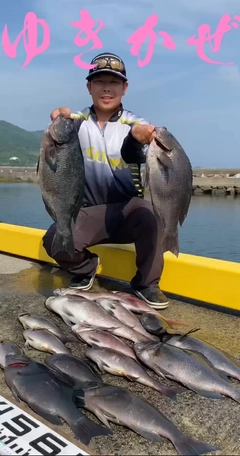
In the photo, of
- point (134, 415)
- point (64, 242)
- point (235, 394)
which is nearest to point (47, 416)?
point (134, 415)

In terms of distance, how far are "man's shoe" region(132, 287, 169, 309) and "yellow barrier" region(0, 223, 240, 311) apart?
0.22 metres

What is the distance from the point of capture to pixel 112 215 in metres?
4.04

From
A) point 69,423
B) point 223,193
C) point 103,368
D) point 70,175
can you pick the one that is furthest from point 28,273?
point 223,193

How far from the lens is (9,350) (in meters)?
2.75

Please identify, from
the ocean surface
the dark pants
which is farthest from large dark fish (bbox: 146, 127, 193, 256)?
the ocean surface

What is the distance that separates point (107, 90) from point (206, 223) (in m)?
20.1

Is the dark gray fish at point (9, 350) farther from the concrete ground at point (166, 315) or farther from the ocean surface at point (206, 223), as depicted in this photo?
the ocean surface at point (206, 223)

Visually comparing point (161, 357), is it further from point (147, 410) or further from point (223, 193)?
point (223, 193)

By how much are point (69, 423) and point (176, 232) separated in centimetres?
169

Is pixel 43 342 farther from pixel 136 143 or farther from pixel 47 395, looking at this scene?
pixel 136 143

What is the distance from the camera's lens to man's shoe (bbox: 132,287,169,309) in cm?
369

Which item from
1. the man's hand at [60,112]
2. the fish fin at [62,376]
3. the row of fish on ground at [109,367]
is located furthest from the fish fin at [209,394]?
the man's hand at [60,112]

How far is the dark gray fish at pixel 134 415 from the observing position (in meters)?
1.95

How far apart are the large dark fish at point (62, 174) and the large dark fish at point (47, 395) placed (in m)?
1.18
